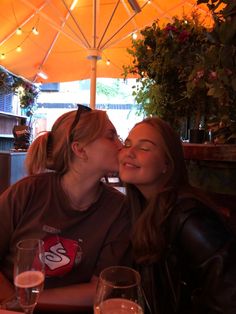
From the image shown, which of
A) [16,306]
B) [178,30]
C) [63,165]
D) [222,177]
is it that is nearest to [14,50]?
[178,30]

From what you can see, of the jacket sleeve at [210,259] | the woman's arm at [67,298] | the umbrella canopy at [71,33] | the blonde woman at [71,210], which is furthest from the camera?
the umbrella canopy at [71,33]

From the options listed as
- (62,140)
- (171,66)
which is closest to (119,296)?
(62,140)

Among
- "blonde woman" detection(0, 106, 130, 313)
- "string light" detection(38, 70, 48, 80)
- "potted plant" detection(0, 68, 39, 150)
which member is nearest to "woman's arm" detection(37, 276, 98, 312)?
"blonde woman" detection(0, 106, 130, 313)

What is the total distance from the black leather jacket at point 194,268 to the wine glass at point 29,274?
17.3 inches

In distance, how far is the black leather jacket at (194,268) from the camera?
0.94 metres

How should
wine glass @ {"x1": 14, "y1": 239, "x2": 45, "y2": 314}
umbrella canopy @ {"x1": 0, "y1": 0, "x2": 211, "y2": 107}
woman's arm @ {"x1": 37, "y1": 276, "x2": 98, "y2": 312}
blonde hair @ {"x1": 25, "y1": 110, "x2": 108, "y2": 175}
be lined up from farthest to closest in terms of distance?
umbrella canopy @ {"x1": 0, "y1": 0, "x2": 211, "y2": 107}, blonde hair @ {"x1": 25, "y1": 110, "x2": 108, "y2": 175}, woman's arm @ {"x1": 37, "y1": 276, "x2": 98, "y2": 312}, wine glass @ {"x1": 14, "y1": 239, "x2": 45, "y2": 314}

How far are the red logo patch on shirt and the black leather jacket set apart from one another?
0.89 feet

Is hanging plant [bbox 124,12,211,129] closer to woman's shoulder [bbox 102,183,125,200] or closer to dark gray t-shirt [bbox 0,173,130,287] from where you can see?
woman's shoulder [bbox 102,183,125,200]

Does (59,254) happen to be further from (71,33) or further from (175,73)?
(71,33)

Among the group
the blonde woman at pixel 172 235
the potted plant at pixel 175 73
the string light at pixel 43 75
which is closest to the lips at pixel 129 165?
the blonde woman at pixel 172 235

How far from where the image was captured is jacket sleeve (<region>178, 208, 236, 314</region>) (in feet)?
3.08

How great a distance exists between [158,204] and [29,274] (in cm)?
57

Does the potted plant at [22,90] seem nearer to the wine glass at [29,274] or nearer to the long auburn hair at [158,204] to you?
the long auburn hair at [158,204]

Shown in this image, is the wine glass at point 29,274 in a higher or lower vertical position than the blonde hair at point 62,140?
lower
